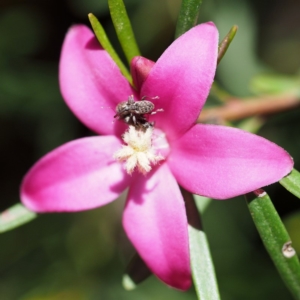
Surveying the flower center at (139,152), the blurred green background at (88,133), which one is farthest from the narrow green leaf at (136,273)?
the blurred green background at (88,133)

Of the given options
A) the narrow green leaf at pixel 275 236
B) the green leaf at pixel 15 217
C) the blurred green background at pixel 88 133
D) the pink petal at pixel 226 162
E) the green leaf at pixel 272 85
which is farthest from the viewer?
the blurred green background at pixel 88 133

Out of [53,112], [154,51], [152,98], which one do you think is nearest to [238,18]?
[154,51]

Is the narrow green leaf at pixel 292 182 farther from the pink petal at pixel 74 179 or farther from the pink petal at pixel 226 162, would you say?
the pink petal at pixel 74 179

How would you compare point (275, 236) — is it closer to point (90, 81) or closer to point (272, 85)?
point (90, 81)

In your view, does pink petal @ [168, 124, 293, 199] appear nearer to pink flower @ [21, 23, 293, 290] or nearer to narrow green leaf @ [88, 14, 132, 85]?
pink flower @ [21, 23, 293, 290]

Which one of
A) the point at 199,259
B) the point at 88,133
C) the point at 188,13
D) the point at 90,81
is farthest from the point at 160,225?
the point at 88,133

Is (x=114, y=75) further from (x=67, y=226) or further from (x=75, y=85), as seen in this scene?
(x=67, y=226)

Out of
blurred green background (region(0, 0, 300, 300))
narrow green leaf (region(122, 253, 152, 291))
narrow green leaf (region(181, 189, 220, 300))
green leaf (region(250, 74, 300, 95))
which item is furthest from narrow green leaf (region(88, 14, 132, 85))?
blurred green background (region(0, 0, 300, 300))
